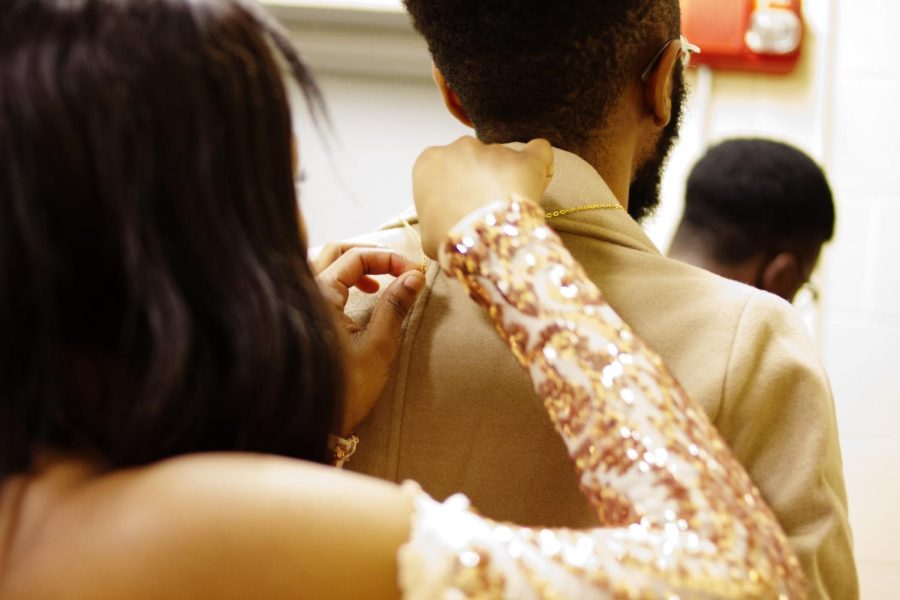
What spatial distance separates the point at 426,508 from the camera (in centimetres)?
69

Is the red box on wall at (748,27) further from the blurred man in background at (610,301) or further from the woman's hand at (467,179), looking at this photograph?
the woman's hand at (467,179)

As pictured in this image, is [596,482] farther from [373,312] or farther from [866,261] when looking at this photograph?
[866,261]

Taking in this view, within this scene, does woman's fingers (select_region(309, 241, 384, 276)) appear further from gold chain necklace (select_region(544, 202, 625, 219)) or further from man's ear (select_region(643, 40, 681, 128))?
man's ear (select_region(643, 40, 681, 128))

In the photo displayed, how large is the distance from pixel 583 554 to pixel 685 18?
1.63m

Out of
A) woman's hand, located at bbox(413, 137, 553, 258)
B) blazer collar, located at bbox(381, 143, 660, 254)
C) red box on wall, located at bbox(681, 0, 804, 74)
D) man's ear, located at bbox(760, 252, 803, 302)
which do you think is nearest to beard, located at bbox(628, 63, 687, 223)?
blazer collar, located at bbox(381, 143, 660, 254)

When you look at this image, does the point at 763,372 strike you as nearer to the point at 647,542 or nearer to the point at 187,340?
the point at 647,542

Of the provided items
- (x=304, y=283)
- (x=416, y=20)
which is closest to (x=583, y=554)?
(x=304, y=283)

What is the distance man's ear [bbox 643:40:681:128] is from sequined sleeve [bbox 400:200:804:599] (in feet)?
0.94

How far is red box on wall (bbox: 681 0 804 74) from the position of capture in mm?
2102

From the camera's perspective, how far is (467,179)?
858mm

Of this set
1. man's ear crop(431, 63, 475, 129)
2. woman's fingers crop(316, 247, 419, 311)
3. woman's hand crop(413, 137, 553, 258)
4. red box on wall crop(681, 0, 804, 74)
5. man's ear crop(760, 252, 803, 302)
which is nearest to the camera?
woman's hand crop(413, 137, 553, 258)

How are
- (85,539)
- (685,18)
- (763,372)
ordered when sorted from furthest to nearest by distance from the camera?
(685,18), (763,372), (85,539)

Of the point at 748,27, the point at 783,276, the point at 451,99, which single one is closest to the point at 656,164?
the point at 451,99

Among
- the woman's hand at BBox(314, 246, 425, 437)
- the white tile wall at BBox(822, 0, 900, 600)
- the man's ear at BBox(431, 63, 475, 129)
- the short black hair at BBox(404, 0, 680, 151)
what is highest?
the short black hair at BBox(404, 0, 680, 151)
